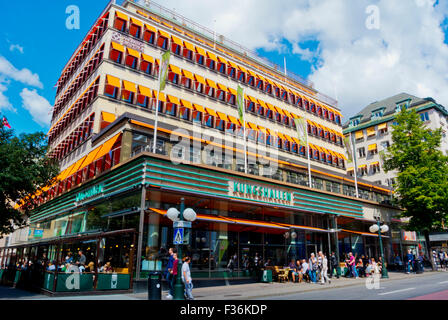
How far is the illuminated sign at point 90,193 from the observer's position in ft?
74.1

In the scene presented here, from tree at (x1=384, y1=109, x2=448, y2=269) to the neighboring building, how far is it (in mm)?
22520

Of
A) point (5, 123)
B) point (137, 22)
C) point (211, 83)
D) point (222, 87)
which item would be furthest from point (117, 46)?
point (5, 123)

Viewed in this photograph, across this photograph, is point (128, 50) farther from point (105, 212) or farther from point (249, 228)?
point (249, 228)

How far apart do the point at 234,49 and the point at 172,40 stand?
458 inches

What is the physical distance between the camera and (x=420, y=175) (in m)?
32.6

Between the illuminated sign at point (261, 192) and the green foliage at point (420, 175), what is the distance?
14.6 metres

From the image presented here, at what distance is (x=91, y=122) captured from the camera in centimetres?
2636

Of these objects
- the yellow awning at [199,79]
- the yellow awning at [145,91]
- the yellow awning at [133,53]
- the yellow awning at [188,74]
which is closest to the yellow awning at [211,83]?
the yellow awning at [199,79]

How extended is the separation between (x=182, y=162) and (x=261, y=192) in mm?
6990

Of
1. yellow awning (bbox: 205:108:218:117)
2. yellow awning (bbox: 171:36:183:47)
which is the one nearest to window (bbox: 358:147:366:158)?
yellow awning (bbox: 205:108:218:117)

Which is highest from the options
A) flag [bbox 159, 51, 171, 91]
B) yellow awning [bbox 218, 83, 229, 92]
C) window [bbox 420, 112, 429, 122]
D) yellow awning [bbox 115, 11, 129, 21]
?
window [bbox 420, 112, 429, 122]

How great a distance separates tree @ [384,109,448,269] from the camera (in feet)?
104

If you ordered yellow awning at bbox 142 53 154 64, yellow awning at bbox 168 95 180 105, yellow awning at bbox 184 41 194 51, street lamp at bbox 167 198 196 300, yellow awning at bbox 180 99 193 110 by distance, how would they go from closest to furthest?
street lamp at bbox 167 198 196 300 < yellow awning at bbox 168 95 180 105 < yellow awning at bbox 142 53 154 64 < yellow awning at bbox 180 99 193 110 < yellow awning at bbox 184 41 194 51

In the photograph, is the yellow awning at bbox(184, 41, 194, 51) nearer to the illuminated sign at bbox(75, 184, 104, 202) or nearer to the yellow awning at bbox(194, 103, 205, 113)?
the yellow awning at bbox(194, 103, 205, 113)
